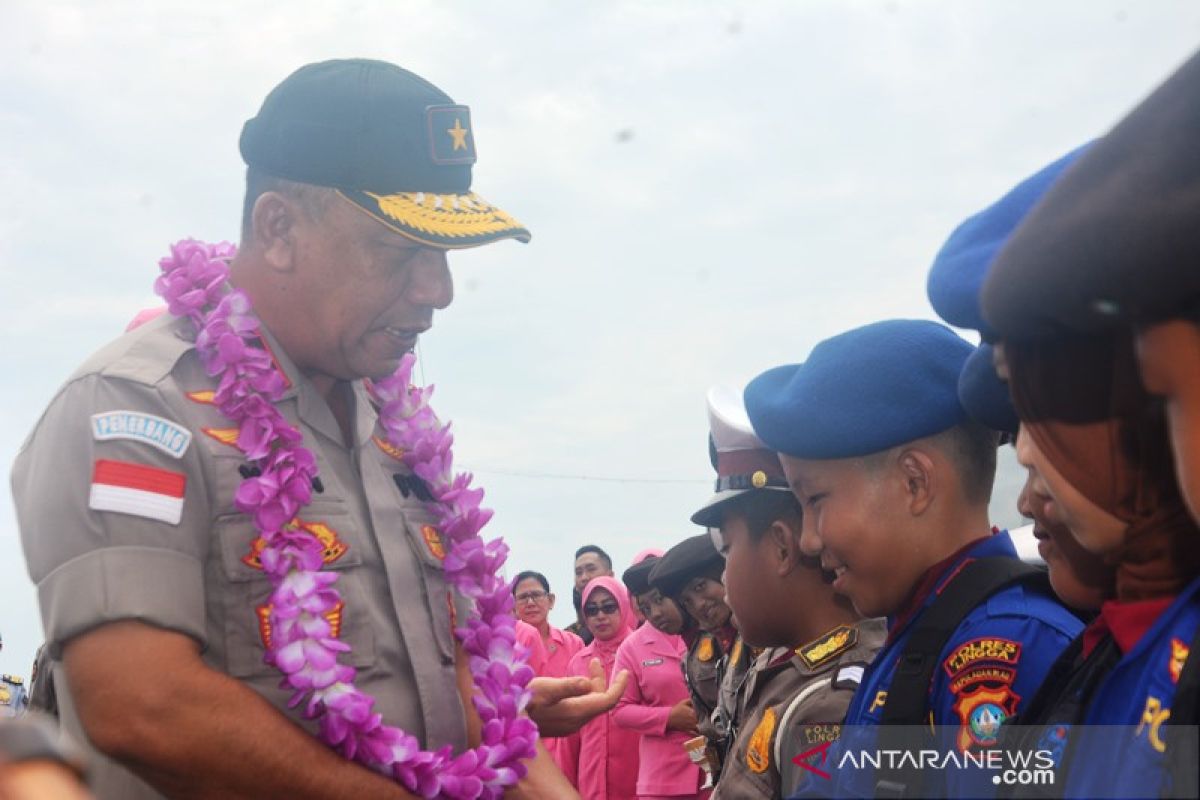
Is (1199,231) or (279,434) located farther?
(279,434)

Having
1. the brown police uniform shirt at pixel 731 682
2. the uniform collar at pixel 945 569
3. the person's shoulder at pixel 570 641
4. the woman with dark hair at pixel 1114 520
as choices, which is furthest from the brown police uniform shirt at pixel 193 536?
the person's shoulder at pixel 570 641

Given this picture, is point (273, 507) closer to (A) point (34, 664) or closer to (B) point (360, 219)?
(B) point (360, 219)

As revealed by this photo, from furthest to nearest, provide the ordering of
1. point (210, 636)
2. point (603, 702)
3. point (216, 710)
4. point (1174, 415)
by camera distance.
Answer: point (603, 702) → point (210, 636) → point (216, 710) → point (1174, 415)

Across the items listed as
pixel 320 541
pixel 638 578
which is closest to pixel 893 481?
pixel 320 541

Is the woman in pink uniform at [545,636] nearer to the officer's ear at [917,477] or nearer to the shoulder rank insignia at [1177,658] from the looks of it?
the officer's ear at [917,477]

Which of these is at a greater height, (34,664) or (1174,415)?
(1174,415)

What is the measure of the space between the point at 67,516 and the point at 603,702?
1.54 metres

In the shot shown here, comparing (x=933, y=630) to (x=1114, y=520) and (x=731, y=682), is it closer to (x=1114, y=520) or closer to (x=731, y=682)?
(x=1114, y=520)

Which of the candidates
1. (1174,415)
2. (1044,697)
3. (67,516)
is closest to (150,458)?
(67,516)

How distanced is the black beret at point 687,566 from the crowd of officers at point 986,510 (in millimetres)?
1643

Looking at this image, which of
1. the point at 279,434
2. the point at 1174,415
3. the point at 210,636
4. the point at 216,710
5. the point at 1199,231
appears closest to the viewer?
the point at 1199,231

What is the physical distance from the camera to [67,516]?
2506mm

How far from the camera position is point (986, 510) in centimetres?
310

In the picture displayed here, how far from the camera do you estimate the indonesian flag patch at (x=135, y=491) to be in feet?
8.22
